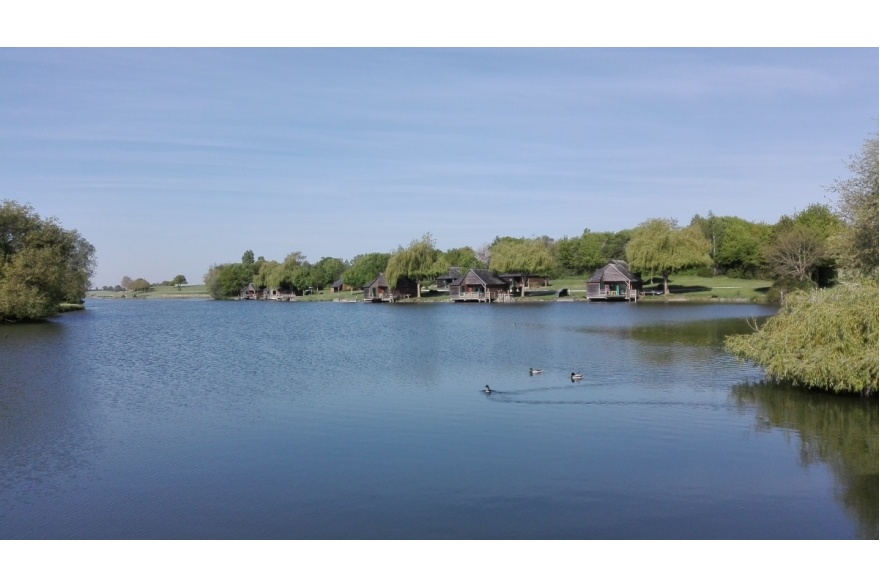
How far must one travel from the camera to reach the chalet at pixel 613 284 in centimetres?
7625

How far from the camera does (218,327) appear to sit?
5147 cm

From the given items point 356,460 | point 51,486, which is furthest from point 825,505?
point 51,486

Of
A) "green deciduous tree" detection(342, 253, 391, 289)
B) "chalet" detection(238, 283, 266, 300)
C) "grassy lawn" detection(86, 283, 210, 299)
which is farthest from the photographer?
"grassy lawn" detection(86, 283, 210, 299)

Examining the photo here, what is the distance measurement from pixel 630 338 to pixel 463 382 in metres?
14.6

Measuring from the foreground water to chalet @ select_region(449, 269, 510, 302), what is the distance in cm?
5245

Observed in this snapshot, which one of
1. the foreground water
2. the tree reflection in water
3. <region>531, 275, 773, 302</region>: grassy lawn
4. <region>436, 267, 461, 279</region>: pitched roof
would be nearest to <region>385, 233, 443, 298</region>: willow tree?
<region>436, 267, 461, 279</region>: pitched roof

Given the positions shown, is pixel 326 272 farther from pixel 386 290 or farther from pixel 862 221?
pixel 862 221

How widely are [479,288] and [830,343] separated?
214 ft

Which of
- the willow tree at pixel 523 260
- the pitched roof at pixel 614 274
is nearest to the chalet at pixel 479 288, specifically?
the willow tree at pixel 523 260

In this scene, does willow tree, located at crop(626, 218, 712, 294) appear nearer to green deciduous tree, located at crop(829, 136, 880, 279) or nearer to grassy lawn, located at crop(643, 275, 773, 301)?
grassy lawn, located at crop(643, 275, 773, 301)

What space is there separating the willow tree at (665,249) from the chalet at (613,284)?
1.41m

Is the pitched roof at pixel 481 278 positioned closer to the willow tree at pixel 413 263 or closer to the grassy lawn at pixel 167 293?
the willow tree at pixel 413 263

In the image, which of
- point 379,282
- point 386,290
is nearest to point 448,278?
point 386,290

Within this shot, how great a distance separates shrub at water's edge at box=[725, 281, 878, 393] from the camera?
58.0 ft
